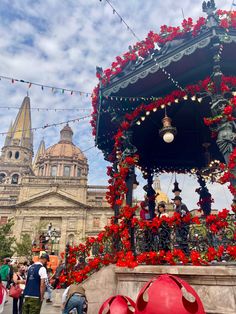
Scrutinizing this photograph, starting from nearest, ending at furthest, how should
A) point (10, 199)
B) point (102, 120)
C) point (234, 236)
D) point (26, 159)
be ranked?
point (234, 236), point (102, 120), point (10, 199), point (26, 159)

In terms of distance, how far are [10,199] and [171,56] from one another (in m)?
61.5

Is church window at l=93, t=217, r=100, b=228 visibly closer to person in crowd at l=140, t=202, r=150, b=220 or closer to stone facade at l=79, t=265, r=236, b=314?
person in crowd at l=140, t=202, r=150, b=220

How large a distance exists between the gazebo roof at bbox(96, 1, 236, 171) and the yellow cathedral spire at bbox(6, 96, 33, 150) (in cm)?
6557

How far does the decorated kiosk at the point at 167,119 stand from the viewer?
5262 mm

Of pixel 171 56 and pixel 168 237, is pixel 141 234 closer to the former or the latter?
pixel 168 237

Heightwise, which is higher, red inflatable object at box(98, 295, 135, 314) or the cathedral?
the cathedral

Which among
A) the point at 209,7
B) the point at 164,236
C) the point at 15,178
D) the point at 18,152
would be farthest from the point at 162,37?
the point at 18,152

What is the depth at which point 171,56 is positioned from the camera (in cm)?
623

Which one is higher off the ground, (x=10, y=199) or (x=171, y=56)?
(x=10, y=199)

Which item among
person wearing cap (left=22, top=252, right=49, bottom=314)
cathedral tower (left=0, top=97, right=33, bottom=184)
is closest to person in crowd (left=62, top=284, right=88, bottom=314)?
person wearing cap (left=22, top=252, right=49, bottom=314)

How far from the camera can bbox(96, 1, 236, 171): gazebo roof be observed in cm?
601

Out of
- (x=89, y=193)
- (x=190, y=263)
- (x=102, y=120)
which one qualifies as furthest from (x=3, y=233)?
(x=190, y=263)

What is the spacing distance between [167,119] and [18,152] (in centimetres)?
7485

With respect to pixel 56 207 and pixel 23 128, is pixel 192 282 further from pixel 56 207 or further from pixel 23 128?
pixel 23 128
